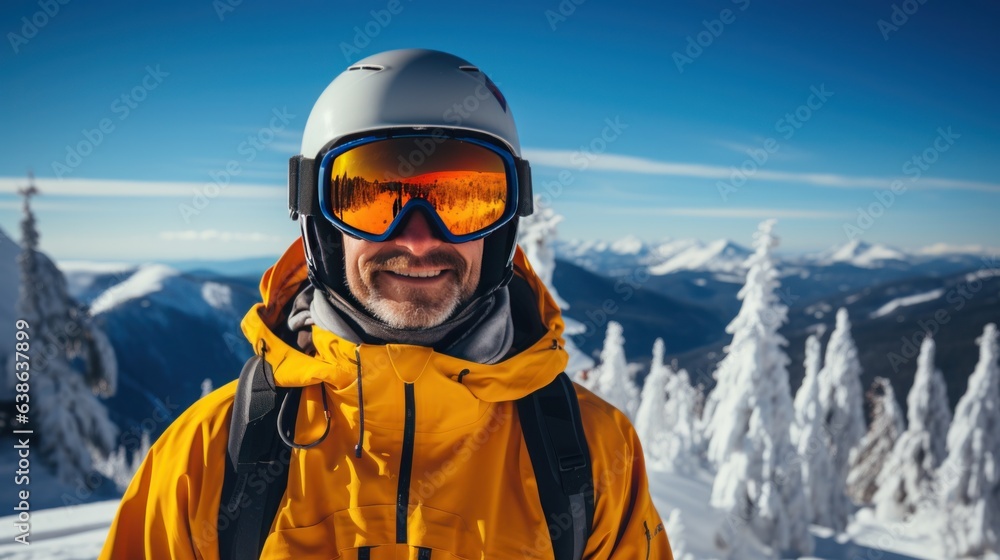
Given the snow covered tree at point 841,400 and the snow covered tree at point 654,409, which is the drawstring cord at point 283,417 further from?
the snow covered tree at point 654,409

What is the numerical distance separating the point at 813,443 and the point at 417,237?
34.2 m

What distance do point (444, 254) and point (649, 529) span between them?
1833 mm

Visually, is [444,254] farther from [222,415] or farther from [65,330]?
[65,330]

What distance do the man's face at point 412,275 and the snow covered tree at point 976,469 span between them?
115 feet

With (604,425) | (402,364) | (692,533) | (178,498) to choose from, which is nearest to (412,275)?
(402,364)

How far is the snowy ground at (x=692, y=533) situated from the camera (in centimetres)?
898

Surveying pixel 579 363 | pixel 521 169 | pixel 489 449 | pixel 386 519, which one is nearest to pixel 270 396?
pixel 386 519

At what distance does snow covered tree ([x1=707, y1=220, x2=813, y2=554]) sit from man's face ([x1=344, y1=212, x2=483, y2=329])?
18349 mm

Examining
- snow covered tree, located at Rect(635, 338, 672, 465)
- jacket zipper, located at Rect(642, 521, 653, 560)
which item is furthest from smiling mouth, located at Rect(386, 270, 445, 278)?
snow covered tree, located at Rect(635, 338, 672, 465)

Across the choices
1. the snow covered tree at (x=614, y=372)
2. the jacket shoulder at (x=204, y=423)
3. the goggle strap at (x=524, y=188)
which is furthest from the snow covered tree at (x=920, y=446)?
the jacket shoulder at (x=204, y=423)

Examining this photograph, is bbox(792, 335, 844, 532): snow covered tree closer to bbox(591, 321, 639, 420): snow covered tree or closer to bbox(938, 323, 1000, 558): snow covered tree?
bbox(938, 323, 1000, 558): snow covered tree

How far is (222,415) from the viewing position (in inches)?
99.8

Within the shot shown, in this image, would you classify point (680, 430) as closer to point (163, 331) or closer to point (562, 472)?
point (562, 472)

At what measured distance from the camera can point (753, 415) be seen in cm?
2014
